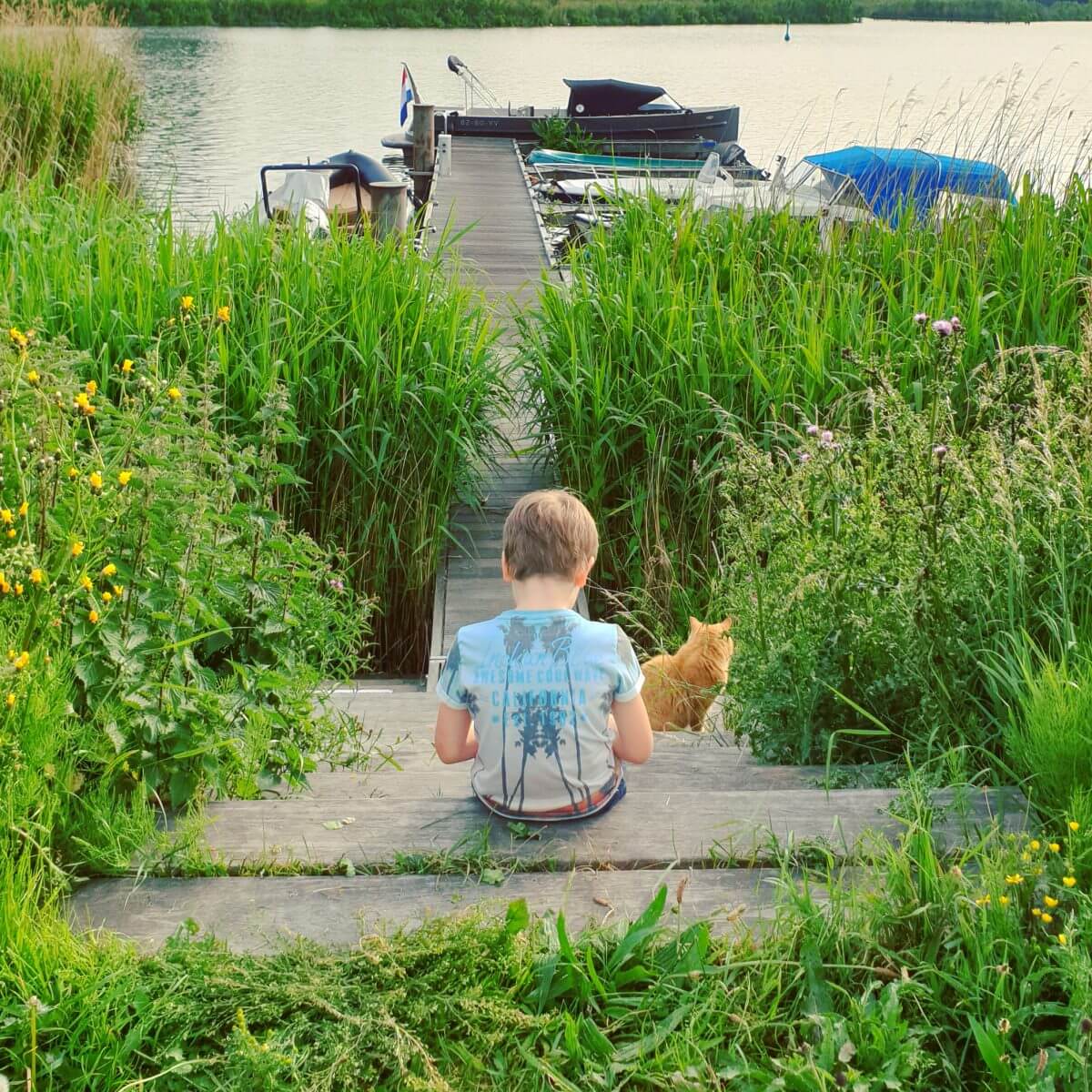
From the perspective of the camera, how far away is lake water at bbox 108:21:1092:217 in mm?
20703

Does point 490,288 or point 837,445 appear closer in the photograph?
point 837,445

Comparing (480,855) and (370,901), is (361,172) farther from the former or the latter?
(370,901)

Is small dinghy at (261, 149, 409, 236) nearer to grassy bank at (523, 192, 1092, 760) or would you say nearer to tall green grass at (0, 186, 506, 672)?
tall green grass at (0, 186, 506, 672)

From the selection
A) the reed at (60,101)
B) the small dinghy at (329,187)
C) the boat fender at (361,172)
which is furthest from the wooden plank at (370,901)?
the boat fender at (361,172)

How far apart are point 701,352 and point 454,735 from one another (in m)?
2.91

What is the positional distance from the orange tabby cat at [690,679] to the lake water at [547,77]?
5.96m

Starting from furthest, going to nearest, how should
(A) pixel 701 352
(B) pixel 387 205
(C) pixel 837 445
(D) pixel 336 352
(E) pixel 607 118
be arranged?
(E) pixel 607 118 → (B) pixel 387 205 → (D) pixel 336 352 → (A) pixel 701 352 → (C) pixel 837 445

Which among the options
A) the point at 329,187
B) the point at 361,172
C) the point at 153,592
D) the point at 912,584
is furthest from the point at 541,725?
the point at 361,172

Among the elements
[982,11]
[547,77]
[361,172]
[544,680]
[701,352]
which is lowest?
[544,680]

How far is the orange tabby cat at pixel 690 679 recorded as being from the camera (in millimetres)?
3684

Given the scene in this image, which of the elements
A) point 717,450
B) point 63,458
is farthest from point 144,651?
point 717,450

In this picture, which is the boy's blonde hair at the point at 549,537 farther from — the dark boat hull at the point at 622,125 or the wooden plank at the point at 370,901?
the dark boat hull at the point at 622,125

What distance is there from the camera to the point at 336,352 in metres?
5.07

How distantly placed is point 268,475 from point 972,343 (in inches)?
137
